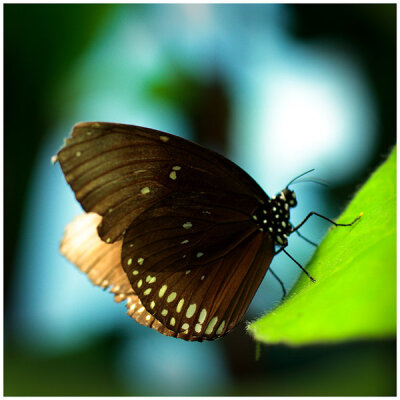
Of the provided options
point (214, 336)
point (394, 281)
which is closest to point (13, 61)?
point (214, 336)

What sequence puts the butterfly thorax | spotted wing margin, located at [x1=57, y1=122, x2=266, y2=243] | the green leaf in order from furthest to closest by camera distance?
the butterfly thorax → spotted wing margin, located at [x1=57, y1=122, x2=266, y2=243] → the green leaf

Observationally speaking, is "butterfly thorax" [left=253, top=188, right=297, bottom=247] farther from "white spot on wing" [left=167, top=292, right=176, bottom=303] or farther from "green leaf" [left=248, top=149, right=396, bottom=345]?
"green leaf" [left=248, top=149, right=396, bottom=345]

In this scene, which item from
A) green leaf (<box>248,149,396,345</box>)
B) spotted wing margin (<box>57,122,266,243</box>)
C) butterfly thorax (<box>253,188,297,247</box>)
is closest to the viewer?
green leaf (<box>248,149,396,345</box>)

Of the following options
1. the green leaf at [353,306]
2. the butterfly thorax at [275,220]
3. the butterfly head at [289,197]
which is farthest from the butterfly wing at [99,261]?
the green leaf at [353,306]

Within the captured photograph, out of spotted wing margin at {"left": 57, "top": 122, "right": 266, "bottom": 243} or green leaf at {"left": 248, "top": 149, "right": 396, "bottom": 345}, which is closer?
green leaf at {"left": 248, "top": 149, "right": 396, "bottom": 345}

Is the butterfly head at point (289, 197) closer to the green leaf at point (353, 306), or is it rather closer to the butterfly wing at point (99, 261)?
the butterfly wing at point (99, 261)

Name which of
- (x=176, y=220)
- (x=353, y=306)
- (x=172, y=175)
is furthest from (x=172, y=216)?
(x=353, y=306)

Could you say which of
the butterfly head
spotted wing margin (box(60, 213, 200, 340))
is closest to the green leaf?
the butterfly head
